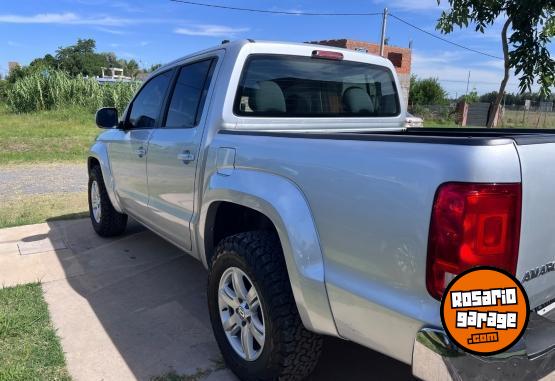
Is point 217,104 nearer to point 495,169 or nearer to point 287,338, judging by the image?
point 287,338

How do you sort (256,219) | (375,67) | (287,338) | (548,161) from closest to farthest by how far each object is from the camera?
(548,161) → (287,338) → (256,219) → (375,67)

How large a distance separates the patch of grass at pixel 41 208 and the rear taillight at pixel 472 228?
229 inches

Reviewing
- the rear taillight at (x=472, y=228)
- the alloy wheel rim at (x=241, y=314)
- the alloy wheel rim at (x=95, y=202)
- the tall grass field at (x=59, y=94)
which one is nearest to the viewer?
the rear taillight at (x=472, y=228)

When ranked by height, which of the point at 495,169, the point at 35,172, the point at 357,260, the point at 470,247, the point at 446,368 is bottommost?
the point at 35,172

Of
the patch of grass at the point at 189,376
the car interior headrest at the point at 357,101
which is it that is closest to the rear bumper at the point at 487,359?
the patch of grass at the point at 189,376

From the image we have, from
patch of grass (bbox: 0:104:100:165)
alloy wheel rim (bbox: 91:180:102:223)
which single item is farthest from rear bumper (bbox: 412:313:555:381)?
patch of grass (bbox: 0:104:100:165)

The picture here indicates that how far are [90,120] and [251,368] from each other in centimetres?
1946

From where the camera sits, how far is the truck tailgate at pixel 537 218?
1.61m

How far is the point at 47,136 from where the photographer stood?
14.4m

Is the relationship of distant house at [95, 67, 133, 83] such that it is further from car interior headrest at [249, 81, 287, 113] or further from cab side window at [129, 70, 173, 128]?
car interior headrest at [249, 81, 287, 113]

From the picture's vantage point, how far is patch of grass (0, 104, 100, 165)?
11781 mm

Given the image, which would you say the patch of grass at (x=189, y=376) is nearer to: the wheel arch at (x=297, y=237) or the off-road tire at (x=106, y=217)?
the wheel arch at (x=297, y=237)

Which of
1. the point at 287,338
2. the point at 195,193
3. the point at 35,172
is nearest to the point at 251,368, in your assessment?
the point at 287,338

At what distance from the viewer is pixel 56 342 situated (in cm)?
312
